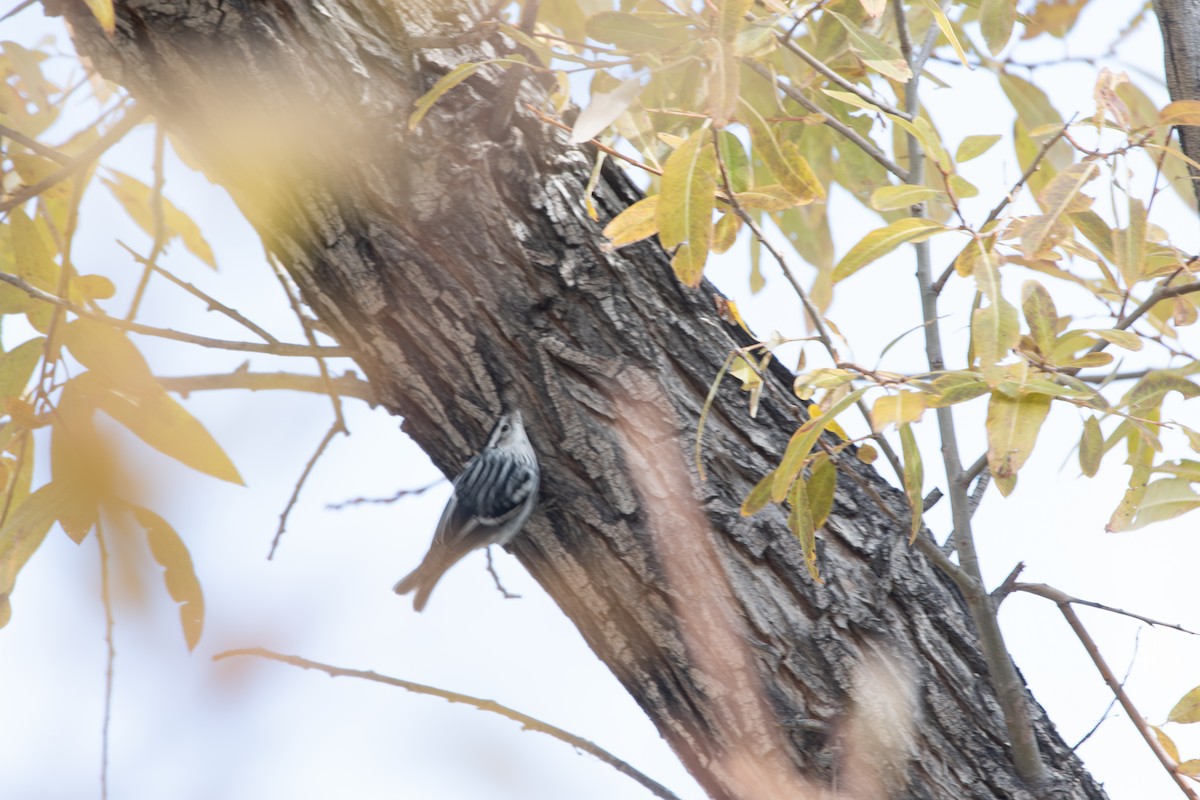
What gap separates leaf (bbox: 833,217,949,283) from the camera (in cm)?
153

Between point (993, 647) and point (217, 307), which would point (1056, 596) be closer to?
Answer: point (993, 647)

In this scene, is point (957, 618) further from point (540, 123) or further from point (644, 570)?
point (540, 123)

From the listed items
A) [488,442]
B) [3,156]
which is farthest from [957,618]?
[3,156]

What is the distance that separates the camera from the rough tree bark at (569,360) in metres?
1.81

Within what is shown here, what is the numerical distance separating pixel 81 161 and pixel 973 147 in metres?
1.86

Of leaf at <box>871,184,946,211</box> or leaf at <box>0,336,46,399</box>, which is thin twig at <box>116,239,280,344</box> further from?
leaf at <box>871,184,946,211</box>

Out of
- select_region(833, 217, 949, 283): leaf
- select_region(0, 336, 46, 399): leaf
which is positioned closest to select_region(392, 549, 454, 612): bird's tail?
select_region(0, 336, 46, 399): leaf

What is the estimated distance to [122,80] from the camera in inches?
75.2

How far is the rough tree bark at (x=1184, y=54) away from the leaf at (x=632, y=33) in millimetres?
1034

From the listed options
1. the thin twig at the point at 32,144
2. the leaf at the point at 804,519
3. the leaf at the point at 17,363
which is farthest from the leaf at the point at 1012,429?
the thin twig at the point at 32,144

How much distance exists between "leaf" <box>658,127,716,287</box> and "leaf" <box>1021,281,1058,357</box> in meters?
0.55

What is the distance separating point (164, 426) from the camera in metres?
2.02

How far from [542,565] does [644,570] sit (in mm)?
236

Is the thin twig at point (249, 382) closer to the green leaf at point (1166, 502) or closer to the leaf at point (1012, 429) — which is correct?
the leaf at point (1012, 429)
